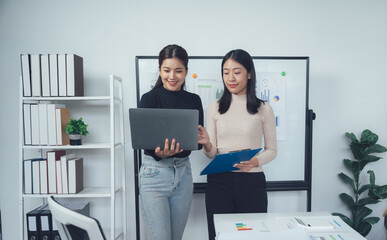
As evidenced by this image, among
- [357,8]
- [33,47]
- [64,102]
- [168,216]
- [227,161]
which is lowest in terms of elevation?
[168,216]

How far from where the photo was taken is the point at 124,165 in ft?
6.68

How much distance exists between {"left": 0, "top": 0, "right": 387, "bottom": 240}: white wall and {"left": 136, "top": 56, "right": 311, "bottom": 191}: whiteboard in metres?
0.13

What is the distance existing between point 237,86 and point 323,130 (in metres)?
1.13

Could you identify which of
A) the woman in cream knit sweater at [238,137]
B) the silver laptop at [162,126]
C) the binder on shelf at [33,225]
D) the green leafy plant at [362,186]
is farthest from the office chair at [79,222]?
the green leafy plant at [362,186]

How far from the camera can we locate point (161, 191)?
1375mm

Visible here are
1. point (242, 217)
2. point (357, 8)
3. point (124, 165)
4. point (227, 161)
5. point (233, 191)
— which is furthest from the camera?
point (357, 8)

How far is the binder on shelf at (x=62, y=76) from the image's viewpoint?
1.86 m

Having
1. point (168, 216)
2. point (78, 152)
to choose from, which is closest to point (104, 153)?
point (78, 152)

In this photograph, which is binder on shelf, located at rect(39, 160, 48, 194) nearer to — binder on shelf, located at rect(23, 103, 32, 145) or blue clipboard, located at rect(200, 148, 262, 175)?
binder on shelf, located at rect(23, 103, 32, 145)

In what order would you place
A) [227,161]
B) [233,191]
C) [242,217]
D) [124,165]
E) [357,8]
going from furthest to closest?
1. [357,8]
2. [124,165]
3. [233,191]
4. [227,161]
5. [242,217]

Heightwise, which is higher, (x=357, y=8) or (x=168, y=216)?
(x=357, y=8)

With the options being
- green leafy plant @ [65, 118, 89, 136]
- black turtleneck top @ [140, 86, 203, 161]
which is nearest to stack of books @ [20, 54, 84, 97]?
green leafy plant @ [65, 118, 89, 136]

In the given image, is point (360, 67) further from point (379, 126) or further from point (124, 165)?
point (124, 165)

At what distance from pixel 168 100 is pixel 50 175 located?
113 cm
